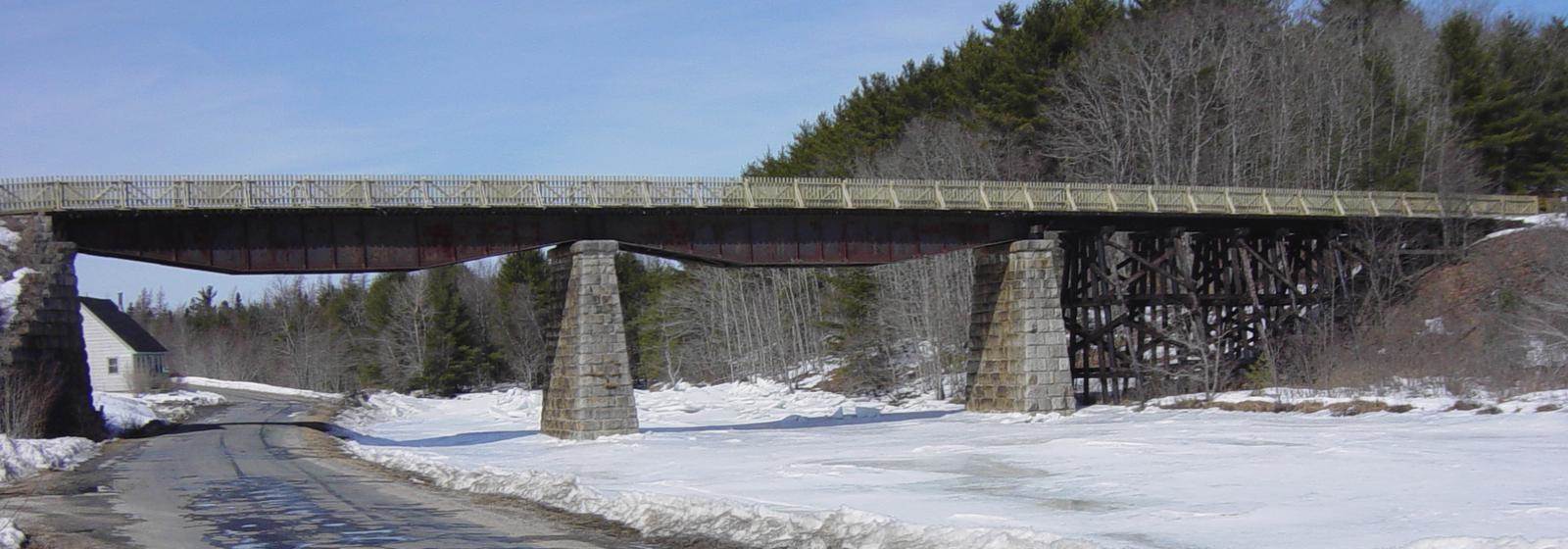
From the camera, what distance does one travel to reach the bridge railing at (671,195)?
3062cm

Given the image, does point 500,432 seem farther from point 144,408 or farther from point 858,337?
point 858,337

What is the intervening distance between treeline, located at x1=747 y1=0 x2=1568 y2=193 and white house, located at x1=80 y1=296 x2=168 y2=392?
48028mm

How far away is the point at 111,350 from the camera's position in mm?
78438

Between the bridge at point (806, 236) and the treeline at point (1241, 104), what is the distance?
8006 millimetres

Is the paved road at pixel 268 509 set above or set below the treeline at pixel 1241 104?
below

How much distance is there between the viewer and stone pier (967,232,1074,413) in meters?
37.7

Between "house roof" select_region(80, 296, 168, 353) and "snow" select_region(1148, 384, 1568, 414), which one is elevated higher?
"house roof" select_region(80, 296, 168, 353)

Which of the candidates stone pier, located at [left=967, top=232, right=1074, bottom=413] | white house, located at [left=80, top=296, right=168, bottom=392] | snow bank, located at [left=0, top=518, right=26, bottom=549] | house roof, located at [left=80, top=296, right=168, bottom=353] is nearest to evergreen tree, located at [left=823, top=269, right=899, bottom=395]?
stone pier, located at [left=967, top=232, right=1074, bottom=413]

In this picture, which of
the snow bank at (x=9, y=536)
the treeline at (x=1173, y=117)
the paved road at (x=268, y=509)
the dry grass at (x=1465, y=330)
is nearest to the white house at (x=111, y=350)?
the treeline at (x=1173, y=117)

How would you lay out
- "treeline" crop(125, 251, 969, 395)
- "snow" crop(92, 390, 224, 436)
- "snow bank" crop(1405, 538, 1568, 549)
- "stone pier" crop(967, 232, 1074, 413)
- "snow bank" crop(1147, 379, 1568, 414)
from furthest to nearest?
1. "treeline" crop(125, 251, 969, 395)
2. "snow" crop(92, 390, 224, 436)
3. "stone pier" crop(967, 232, 1074, 413)
4. "snow bank" crop(1147, 379, 1568, 414)
5. "snow bank" crop(1405, 538, 1568, 549)

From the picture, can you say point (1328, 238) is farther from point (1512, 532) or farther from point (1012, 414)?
point (1512, 532)

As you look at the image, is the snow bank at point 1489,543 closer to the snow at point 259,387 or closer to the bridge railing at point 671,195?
the bridge railing at point 671,195

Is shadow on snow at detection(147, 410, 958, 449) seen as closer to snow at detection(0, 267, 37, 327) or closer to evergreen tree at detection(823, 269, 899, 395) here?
snow at detection(0, 267, 37, 327)

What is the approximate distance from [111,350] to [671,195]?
192 feet
